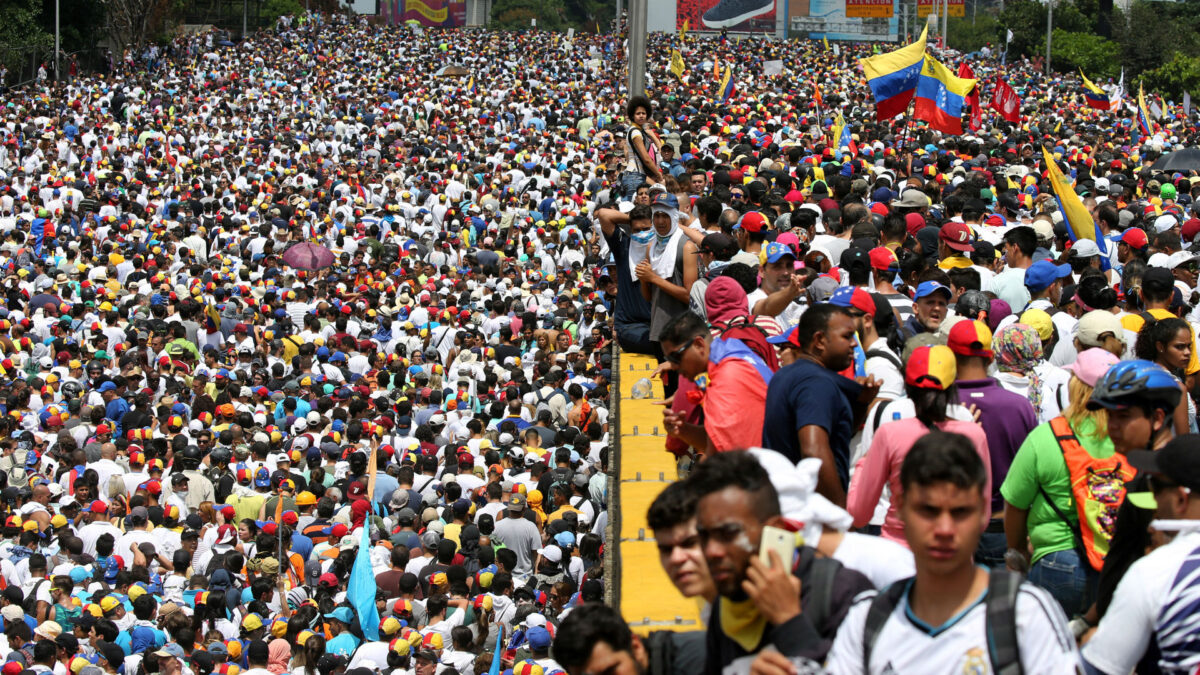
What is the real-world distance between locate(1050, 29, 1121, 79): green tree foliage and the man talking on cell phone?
156 feet

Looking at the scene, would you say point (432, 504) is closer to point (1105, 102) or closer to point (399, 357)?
point (399, 357)

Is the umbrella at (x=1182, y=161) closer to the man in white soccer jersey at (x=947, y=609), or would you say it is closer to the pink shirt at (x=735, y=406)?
the pink shirt at (x=735, y=406)

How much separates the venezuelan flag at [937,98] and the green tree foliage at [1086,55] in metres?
32.7

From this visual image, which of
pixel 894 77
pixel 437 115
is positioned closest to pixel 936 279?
pixel 894 77

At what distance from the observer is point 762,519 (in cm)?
299

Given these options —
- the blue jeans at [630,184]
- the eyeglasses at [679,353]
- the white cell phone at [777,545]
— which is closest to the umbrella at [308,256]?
the blue jeans at [630,184]

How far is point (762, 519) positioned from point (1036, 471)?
4.90 ft

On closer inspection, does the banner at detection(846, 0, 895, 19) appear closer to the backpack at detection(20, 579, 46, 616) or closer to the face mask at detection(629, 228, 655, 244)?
the face mask at detection(629, 228, 655, 244)

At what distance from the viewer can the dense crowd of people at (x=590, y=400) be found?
119 inches

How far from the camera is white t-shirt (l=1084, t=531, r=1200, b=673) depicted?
2943 millimetres

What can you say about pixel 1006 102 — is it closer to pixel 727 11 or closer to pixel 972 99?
pixel 972 99

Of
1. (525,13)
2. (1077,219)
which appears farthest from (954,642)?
(525,13)

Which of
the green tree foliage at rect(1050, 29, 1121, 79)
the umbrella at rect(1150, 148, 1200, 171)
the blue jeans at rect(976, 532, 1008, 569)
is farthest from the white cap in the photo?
the green tree foliage at rect(1050, 29, 1121, 79)

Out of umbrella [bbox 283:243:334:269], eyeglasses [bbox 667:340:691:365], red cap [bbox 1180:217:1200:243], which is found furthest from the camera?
umbrella [bbox 283:243:334:269]
